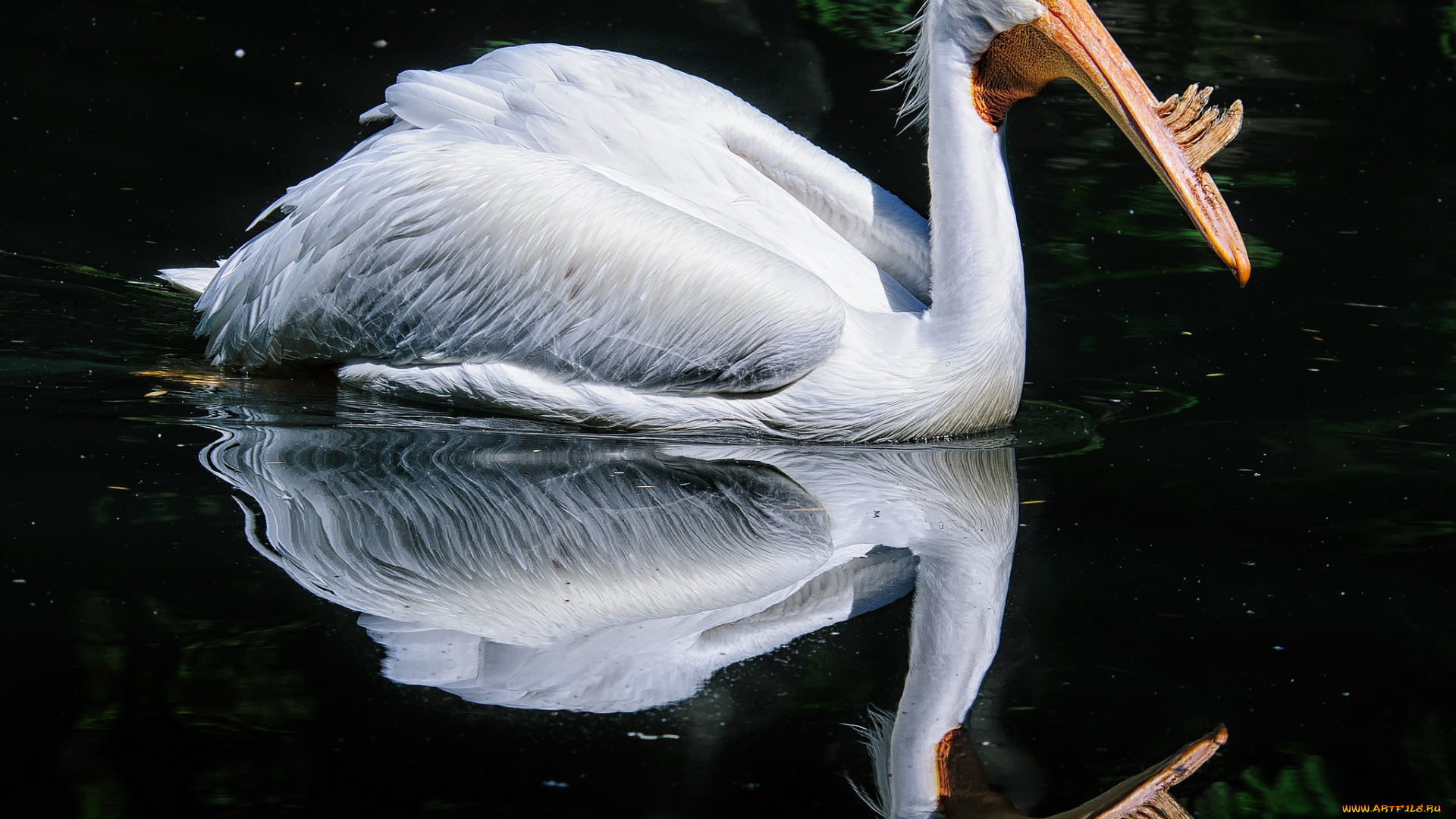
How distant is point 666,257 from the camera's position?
4.16 meters

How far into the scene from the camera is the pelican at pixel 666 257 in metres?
4.18

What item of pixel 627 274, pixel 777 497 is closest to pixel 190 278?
pixel 627 274

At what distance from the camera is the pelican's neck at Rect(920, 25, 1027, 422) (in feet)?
14.1

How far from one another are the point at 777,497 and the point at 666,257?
2.30 ft

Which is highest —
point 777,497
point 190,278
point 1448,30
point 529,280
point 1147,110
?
point 1147,110

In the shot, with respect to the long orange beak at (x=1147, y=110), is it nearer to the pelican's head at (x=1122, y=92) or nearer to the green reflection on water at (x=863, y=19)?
the pelican's head at (x=1122, y=92)

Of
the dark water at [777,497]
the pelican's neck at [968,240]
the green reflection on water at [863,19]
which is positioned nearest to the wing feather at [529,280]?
the dark water at [777,497]

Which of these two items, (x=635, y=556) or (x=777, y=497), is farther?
(x=777, y=497)

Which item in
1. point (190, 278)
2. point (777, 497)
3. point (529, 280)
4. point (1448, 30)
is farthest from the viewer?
point (1448, 30)

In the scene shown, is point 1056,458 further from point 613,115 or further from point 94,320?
point 94,320

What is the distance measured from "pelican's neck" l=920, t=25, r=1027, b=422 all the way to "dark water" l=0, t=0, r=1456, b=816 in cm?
27

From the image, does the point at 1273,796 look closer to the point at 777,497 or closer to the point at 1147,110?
the point at 777,497

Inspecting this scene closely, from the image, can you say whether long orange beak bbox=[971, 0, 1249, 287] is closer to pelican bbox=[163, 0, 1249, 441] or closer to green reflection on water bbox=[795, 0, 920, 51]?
pelican bbox=[163, 0, 1249, 441]

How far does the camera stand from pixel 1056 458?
4.31m
